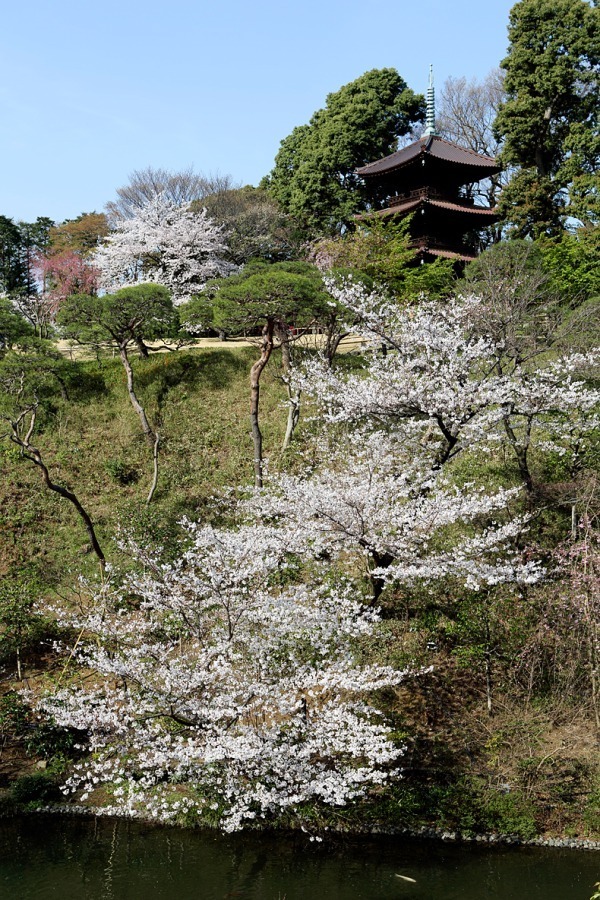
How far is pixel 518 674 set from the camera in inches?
421

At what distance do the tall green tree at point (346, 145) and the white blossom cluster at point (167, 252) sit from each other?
5.07 metres

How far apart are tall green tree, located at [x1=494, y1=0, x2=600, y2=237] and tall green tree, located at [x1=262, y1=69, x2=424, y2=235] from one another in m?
5.98

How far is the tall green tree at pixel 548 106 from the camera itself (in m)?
24.6

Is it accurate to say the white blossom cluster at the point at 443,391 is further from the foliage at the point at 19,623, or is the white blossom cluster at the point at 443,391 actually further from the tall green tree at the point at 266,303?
the foliage at the point at 19,623

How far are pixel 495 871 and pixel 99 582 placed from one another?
8.31 metres

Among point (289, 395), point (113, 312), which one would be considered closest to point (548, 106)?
point (289, 395)

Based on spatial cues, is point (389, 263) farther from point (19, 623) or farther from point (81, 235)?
point (81, 235)

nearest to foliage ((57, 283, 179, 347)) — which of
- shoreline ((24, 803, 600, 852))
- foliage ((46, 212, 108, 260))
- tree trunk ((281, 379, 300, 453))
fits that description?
tree trunk ((281, 379, 300, 453))

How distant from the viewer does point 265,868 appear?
8133 mm

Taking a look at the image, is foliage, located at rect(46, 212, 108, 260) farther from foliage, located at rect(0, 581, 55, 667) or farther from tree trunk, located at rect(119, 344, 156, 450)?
foliage, located at rect(0, 581, 55, 667)

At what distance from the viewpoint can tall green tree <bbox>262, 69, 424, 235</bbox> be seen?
1174 inches

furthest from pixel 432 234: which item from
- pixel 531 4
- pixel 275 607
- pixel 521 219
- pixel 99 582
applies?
pixel 275 607

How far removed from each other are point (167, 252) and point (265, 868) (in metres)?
22.0

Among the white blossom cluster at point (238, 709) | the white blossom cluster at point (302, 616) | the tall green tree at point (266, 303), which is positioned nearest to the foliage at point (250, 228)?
the tall green tree at point (266, 303)
